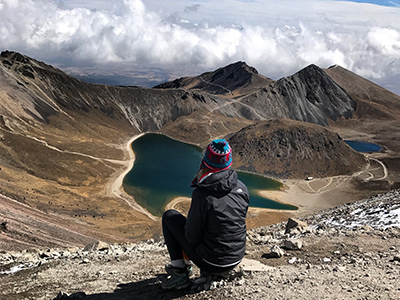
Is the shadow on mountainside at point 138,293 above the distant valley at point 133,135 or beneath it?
above

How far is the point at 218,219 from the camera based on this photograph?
5.18 m

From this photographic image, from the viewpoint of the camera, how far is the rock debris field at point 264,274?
17.4 feet

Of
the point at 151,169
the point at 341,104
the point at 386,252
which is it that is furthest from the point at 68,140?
the point at 341,104

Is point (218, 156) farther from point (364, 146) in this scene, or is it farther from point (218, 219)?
point (364, 146)

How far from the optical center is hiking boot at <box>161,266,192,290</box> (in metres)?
5.73

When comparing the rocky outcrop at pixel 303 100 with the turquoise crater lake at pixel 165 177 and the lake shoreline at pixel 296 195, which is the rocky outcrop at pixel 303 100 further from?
the lake shoreline at pixel 296 195

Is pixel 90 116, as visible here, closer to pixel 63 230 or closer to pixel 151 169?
pixel 151 169

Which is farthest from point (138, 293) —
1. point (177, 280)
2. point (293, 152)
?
point (293, 152)

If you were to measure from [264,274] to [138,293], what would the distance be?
7.86 ft

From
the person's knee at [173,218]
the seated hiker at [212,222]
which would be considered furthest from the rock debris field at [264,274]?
the person's knee at [173,218]

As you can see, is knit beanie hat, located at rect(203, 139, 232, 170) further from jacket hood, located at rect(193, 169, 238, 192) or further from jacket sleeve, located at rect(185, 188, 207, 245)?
jacket sleeve, located at rect(185, 188, 207, 245)

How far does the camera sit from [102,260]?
962cm

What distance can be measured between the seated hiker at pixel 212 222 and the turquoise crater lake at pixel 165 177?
30.7m

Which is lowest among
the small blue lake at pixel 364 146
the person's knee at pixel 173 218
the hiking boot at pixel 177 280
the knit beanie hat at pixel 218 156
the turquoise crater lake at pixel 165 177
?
the small blue lake at pixel 364 146
